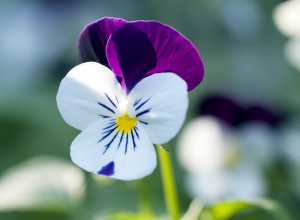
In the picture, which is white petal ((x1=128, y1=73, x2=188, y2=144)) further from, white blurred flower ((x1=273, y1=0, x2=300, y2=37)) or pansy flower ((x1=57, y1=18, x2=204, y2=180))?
white blurred flower ((x1=273, y1=0, x2=300, y2=37))

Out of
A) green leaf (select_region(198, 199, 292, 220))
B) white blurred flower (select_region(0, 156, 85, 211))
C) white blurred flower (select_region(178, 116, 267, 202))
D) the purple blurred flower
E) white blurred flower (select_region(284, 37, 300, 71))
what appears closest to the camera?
green leaf (select_region(198, 199, 292, 220))

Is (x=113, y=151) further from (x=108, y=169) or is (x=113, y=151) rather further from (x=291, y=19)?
(x=291, y=19)

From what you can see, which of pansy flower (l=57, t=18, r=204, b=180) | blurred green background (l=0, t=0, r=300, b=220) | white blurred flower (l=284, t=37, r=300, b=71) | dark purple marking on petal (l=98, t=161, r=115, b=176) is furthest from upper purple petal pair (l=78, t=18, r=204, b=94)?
blurred green background (l=0, t=0, r=300, b=220)

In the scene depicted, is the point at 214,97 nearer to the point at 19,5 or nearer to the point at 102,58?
the point at 102,58

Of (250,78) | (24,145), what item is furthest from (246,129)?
(24,145)

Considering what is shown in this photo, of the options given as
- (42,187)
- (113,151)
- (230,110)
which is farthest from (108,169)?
(230,110)

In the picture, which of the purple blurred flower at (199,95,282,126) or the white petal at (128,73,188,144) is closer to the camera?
the white petal at (128,73,188,144)
